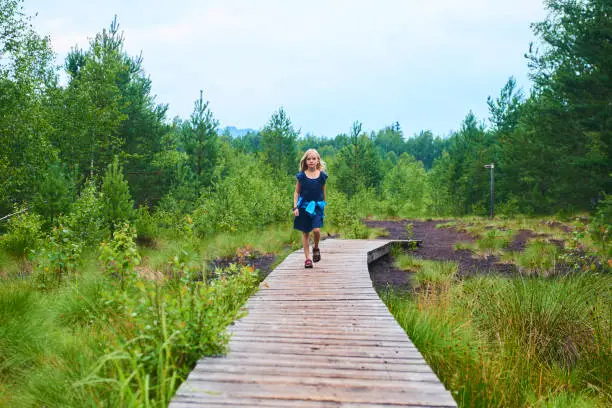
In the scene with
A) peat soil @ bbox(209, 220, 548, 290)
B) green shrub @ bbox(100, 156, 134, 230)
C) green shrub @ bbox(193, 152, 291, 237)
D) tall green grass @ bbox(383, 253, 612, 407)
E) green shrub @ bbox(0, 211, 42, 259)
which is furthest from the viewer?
green shrub @ bbox(193, 152, 291, 237)

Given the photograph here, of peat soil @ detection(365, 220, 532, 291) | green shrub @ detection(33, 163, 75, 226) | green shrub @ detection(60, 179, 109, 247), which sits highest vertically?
green shrub @ detection(33, 163, 75, 226)

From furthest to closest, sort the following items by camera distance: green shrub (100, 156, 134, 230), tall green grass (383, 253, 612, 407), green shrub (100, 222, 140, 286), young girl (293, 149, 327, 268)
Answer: green shrub (100, 156, 134, 230), young girl (293, 149, 327, 268), green shrub (100, 222, 140, 286), tall green grass (383, 253, 612, 407)

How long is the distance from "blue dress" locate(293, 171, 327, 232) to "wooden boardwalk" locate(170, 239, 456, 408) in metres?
1.92

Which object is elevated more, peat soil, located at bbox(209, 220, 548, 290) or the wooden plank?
the wooden plank

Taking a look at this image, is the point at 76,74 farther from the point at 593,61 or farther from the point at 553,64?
the point at 553,64

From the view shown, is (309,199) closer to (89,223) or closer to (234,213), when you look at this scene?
(89,223)

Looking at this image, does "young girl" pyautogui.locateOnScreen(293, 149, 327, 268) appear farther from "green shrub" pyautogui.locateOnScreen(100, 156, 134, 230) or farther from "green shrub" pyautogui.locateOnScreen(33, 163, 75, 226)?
"green shrub" pyautogui.locateOnScreen(33, 163, 75, 226)

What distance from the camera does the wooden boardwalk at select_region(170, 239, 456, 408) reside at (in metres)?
2.37

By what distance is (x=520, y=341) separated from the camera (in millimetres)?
4266

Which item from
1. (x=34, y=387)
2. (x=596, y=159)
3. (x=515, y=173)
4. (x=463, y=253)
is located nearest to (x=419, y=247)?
(x=463, y=253)

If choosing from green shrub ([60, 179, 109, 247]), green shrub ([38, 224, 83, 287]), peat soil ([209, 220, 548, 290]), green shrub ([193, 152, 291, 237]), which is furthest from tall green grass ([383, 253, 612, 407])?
green shrub ([193, 152, 291, 237])

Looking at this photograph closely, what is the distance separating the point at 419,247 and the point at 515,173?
23768mm

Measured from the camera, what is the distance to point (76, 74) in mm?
22844

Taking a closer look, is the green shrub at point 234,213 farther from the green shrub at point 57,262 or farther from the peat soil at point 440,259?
the green shrub at point 57,262
